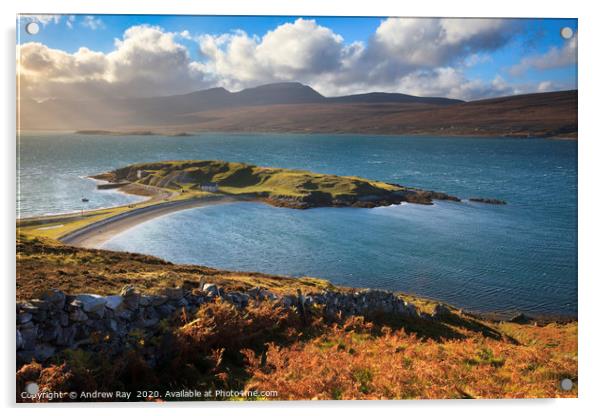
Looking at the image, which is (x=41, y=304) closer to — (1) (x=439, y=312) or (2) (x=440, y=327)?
(2) (x=440, y=327)

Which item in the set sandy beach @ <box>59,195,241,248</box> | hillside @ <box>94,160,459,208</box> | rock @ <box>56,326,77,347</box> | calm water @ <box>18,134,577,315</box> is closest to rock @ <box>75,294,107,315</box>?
rock @ <box>56,326,77,347</box>

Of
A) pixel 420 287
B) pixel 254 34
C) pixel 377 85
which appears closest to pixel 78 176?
pixel 254 34

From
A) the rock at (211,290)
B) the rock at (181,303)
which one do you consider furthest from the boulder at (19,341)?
the rock at (211,290)

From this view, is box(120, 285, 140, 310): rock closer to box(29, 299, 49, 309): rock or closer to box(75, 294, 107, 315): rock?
box(75, 294, 107, 315): rock

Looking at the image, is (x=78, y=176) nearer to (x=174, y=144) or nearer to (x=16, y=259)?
(x=174, y=144)

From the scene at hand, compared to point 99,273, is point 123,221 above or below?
above

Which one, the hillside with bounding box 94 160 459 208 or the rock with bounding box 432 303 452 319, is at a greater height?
the hillside with bounding box 94 160 459 208

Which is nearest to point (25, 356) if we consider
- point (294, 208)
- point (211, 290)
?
point (211, 290)

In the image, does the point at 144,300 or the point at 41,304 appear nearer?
the point at 41,304
